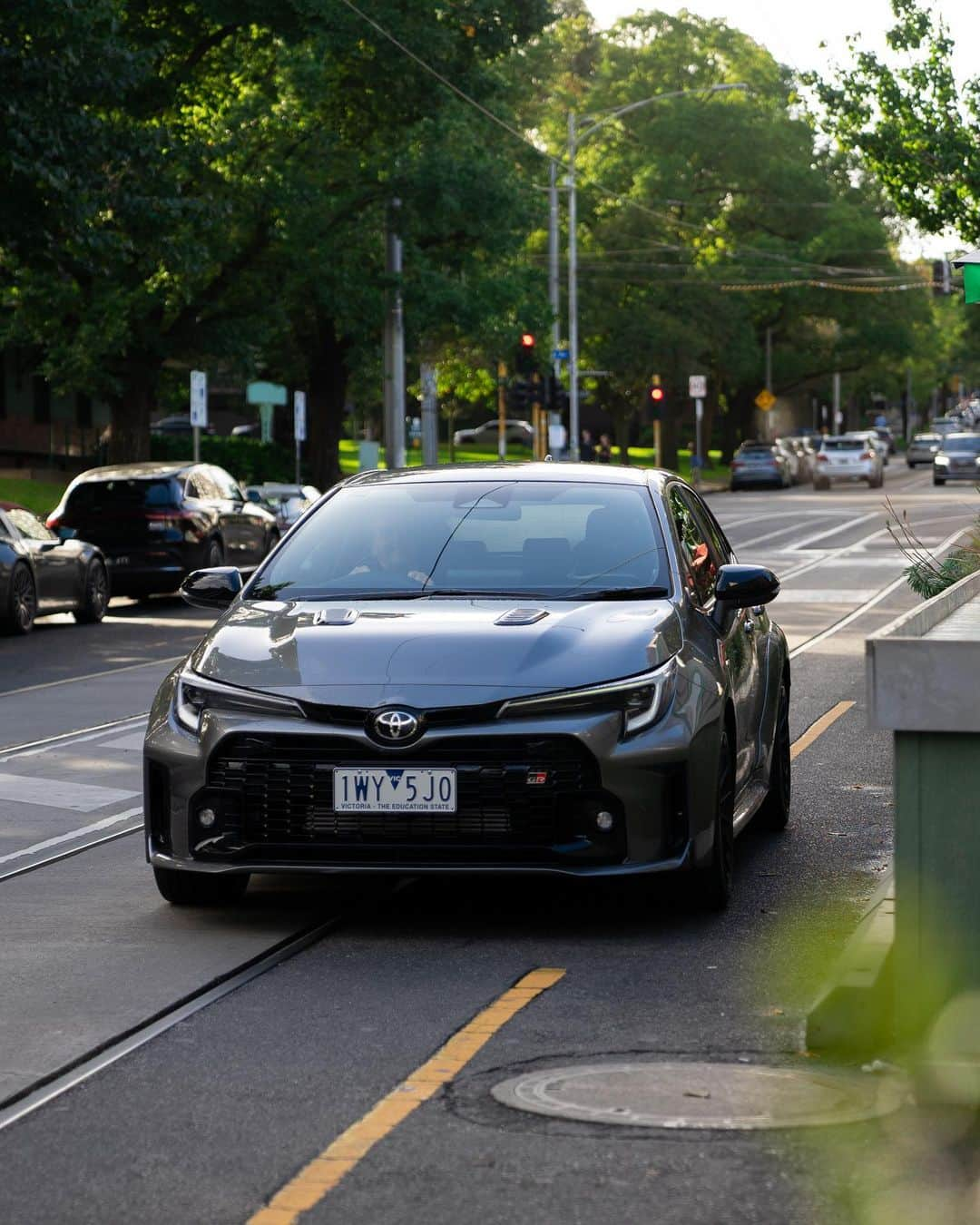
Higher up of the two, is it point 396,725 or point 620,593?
point 620,593

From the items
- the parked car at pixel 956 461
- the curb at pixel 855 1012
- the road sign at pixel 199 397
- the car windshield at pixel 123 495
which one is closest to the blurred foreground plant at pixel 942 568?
the curb at pixel 855 1012

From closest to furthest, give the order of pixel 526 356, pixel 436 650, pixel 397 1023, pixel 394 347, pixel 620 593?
pixel 397 1023 → pixel 436 650 → pixel 620 593 → pixel 394 347 → pixel 526 356

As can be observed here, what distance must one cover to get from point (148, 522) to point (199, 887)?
1892cm

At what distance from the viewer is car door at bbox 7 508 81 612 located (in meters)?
23.2

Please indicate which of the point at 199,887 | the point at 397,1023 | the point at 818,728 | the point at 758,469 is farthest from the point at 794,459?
the point at 397,1023

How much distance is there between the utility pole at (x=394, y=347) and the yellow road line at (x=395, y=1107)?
31.6 metres

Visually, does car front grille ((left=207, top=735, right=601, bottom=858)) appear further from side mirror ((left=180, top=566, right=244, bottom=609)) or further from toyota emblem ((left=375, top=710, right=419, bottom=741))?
side mirror ((left=180, top=566, right=244, bottom=609))

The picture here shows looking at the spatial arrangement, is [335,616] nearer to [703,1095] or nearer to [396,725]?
[396,725]

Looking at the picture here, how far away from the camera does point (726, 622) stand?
881 centimetres

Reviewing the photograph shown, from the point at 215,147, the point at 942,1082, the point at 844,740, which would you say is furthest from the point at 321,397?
the point at 942,1082

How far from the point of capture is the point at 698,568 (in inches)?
353

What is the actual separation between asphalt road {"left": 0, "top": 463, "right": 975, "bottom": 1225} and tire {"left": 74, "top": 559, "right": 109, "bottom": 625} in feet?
42.0

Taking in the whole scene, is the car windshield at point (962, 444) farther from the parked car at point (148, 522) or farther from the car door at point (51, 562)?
the car door at point (51, 562)

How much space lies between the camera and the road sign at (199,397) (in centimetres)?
3180
